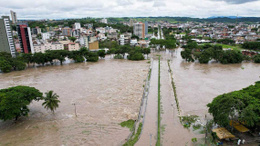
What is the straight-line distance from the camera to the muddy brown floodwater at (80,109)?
10.1 meters

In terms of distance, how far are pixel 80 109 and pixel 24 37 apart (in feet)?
93.9

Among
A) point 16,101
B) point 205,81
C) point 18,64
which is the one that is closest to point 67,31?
point 18,64

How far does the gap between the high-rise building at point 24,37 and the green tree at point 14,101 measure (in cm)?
2642

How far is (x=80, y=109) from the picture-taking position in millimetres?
13648

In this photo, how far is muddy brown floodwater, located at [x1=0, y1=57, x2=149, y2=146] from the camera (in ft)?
33.0

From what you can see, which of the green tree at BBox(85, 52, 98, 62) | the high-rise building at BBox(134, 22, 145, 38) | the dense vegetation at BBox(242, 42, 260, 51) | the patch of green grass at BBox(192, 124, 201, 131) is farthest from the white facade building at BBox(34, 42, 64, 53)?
the dense vegetation at BBox(242, 42, 260, 51)

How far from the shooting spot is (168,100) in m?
15.3

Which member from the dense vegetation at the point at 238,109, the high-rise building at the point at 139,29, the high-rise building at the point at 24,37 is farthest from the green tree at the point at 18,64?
the high-rise building at the point at 139,29

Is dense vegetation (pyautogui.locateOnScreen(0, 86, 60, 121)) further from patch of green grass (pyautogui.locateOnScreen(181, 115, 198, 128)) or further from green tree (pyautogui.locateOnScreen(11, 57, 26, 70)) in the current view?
green tree (pyautogui.locateOnScreen(11, 57, 26, 70))

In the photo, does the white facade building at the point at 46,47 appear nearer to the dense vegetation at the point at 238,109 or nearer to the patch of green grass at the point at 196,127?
the patch of green grass at the point at 196,127

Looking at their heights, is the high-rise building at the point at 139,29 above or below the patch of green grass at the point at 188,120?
above

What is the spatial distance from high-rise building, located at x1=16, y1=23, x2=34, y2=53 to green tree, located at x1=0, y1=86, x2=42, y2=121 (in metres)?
26.4

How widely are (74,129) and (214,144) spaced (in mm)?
8367

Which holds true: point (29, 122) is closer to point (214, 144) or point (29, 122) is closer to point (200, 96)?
point (214, 144)
